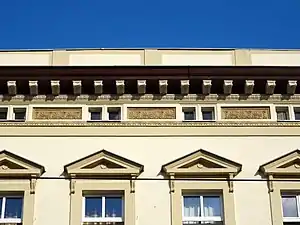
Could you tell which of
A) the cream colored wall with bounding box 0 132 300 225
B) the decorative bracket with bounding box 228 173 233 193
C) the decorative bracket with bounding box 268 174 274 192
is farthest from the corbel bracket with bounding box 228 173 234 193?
the decorative bracket with bounding box 268 174 274 192

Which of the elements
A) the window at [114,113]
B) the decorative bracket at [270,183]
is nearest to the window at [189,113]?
the window at [114,113]

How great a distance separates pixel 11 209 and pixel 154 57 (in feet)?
19.9

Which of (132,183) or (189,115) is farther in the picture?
(189,115)

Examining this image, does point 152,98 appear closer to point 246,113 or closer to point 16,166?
point 246,113

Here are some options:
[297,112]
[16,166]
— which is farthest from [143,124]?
[297,112]

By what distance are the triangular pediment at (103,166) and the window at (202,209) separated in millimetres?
1532

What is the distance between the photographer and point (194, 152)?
18.0m

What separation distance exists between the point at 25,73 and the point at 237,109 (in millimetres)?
6001

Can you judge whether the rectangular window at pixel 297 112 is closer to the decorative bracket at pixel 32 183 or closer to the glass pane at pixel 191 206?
the glass pane at pixel 191 206

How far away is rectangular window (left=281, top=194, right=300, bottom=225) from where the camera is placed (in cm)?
1730

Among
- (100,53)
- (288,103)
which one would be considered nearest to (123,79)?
(100,53)

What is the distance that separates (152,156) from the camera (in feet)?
59.4

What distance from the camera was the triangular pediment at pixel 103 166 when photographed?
17.7 m

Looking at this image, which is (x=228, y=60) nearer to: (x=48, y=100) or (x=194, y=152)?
(x=194, y=152)
